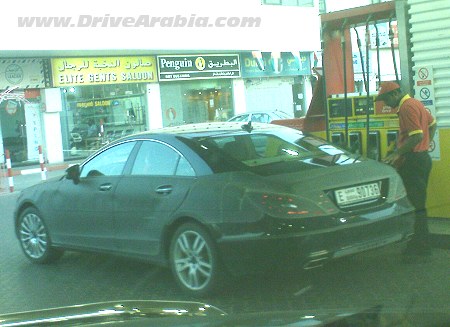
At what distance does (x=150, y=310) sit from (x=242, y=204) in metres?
2.38

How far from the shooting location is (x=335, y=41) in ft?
32.1

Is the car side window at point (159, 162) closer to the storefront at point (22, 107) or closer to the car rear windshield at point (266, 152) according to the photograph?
the car rear windshield at point (266, 152)

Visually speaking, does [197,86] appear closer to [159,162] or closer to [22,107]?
[22,107]

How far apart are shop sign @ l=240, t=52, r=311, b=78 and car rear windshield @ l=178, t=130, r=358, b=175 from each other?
2771 cm

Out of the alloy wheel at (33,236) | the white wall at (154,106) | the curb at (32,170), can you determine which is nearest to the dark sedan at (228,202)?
the alloy wheel at (33,236)

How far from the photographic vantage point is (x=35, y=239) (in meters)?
8.44

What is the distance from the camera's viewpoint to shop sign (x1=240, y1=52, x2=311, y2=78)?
34.9m

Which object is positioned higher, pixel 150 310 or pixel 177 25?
pixel 177 25

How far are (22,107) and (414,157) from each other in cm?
2306

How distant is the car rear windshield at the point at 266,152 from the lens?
6.45 meters

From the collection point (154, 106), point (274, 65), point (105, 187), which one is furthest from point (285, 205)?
point (274, 65)

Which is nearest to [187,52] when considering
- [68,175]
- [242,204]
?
[68,175]

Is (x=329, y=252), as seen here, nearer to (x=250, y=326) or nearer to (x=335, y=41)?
(x=250, y=326)

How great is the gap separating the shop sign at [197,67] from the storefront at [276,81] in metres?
0.83
